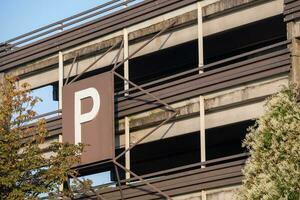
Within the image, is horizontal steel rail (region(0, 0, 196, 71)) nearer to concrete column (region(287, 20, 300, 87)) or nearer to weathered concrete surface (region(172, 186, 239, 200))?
concrete column (region(287, 20, 300, 87))

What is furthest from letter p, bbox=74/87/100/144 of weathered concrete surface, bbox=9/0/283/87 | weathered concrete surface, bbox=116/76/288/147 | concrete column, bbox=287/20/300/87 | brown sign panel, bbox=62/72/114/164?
concrete column, bbox=287/20/300/87

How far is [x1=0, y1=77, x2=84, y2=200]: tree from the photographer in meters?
30.2

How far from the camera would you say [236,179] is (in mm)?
29469

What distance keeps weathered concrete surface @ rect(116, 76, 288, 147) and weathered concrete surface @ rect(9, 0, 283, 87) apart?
2461 millimetres

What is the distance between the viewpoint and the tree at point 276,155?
77.9ft

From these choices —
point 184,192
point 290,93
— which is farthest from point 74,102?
point 290,93

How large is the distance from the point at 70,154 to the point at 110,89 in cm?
346

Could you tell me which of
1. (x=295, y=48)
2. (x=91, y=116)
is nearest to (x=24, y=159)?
(x=91, y=116)

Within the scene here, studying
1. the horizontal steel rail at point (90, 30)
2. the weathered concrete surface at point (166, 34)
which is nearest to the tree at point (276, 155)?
the weathered concrete surface at point (166, 34)

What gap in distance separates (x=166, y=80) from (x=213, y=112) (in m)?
3.64

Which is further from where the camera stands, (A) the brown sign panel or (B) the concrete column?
(A) the brown sign panel

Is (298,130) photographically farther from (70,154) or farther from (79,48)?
(79,48)

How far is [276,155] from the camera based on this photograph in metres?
24.4

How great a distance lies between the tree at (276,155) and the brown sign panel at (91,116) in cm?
923
